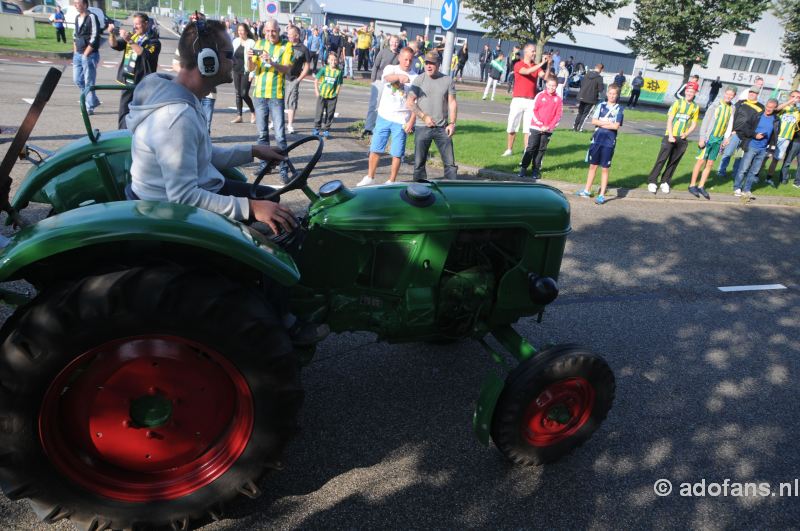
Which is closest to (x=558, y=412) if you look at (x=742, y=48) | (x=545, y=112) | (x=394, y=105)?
(x=394, y=105)

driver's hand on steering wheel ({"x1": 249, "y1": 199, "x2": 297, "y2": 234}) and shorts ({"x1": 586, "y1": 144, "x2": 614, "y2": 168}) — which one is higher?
driver's hand on steering wheel ({"x1": 249, "y1": 199, "x2": 297, "y2": 234})

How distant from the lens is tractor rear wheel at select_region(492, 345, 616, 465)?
2650 millimetres

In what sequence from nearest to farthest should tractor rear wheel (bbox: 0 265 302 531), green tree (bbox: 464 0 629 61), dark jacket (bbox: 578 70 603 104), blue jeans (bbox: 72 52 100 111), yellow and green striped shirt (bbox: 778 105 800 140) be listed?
tractor rear wheel (bbox: 0 265 302 531) → blue jeans (bbox: 72 52 100 111) → yellow and green striped shirt (bbox: 778 105 800 140) → dark jacket (bbox: 578 70 603 104) → green tree (bbox: 464 0 629 61)

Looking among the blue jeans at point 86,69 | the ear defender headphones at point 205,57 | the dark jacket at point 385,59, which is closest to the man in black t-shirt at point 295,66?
the dark jacket at point 385,59

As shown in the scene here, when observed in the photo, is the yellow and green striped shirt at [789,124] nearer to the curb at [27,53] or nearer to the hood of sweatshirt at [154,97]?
the hood of sweatshirt at [154,97]

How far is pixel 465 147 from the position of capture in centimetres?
1061

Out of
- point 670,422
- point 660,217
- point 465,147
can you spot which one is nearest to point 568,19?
point 465,147

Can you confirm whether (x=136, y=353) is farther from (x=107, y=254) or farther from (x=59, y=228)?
(x=59, y=228)

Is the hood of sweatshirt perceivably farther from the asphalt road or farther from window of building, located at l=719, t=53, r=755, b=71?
window of building, located at l=719, t=53, r=755, b=71

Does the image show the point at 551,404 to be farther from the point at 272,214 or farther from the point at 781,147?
the point at 781,147

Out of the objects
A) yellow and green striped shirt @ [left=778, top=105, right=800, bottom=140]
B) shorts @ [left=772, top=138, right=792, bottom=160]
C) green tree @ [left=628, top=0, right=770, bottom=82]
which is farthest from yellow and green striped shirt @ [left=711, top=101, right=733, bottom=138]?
green tree @ [left=628, top=0, right=770, bottom=82]

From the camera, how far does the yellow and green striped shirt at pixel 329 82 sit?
9945 millimetres

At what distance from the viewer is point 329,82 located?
995 cm

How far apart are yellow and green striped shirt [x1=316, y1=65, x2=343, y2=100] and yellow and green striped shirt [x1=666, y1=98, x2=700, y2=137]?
5.48m
